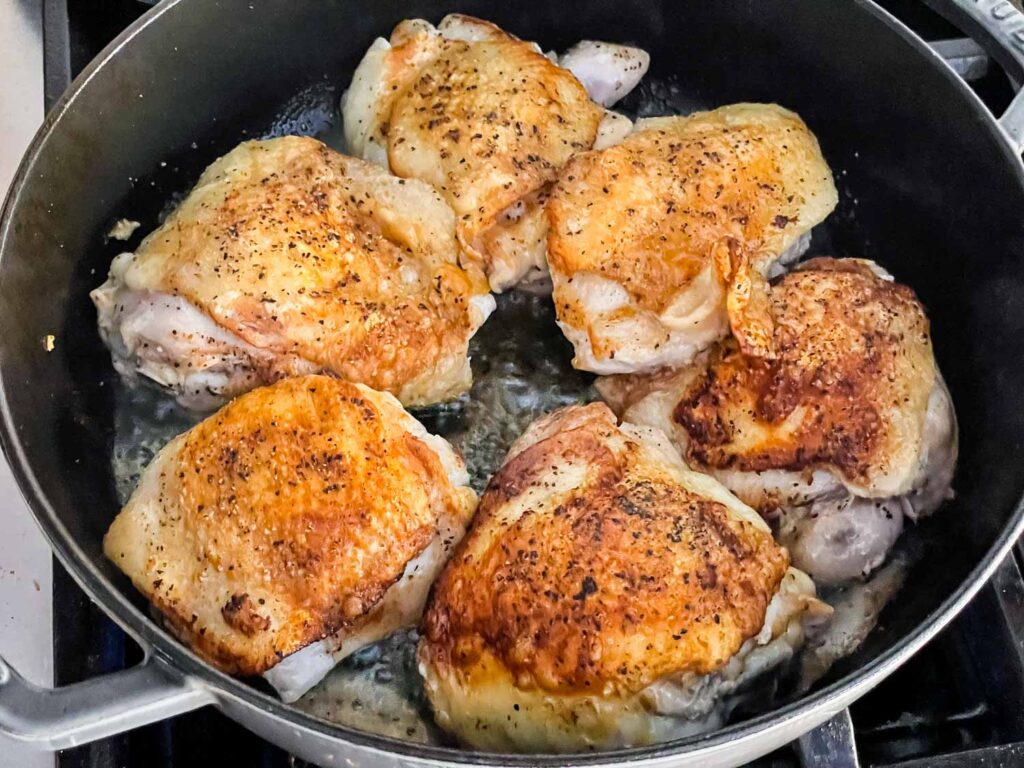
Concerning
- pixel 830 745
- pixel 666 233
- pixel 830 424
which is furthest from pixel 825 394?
pixel 830 745

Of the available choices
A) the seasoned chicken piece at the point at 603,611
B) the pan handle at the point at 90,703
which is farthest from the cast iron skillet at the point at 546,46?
the seasoned chicken piece at the point at 603,611

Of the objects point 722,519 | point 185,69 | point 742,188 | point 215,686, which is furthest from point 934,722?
point 185,69

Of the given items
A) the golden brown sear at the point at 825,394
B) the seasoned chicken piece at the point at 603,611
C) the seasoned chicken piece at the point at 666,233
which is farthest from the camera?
the seasoned chicken piece at the point at 666,233

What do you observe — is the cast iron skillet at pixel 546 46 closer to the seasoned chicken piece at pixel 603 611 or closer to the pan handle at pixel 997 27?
the pan handle at pixel 997 27

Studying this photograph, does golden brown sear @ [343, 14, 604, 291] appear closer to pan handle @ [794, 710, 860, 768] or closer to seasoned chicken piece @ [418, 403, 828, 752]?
seasoned chicken piece @ [418, 403, 828, 752]

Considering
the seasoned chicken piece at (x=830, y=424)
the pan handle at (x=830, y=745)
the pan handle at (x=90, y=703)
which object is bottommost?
the pan handle at (x=90, y=703)

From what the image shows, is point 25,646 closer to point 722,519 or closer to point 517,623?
point 517,623

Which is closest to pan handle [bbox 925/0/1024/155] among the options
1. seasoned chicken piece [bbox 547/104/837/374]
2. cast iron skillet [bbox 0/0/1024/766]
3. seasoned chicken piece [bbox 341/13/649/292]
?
cast iron skillet [bbox 0/0/1024/766]
